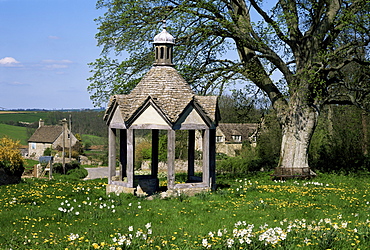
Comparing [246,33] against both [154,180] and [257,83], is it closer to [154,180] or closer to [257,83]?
[257,83]

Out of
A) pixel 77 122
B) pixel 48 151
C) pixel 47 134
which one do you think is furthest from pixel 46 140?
pixel 77 122

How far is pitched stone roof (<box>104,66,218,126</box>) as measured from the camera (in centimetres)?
1429

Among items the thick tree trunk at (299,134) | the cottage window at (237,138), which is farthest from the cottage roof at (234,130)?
the thick tree trunk at (299,134)

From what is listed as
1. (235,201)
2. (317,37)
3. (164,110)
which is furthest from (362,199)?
(317,37)

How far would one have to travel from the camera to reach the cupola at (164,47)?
15.4 m

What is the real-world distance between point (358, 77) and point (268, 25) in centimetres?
664

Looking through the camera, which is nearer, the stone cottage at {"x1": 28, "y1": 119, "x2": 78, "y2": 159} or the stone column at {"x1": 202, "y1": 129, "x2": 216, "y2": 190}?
the stone column at {"x1": 202, "y1": 129, "x2": 216, "y2": 190}

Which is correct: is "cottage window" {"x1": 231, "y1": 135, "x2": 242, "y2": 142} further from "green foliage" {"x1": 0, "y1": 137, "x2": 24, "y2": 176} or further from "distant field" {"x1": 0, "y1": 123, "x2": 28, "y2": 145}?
"distant field" {"x1": 0, "y1": 123, "x2": 28, "y2": 145}

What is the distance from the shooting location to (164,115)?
1409 cm

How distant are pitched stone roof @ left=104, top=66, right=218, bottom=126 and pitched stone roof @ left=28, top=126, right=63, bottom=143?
71.0 m

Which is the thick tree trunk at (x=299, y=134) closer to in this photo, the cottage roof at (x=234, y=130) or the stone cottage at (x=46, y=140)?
the cottage roof at (x=234, y=130)

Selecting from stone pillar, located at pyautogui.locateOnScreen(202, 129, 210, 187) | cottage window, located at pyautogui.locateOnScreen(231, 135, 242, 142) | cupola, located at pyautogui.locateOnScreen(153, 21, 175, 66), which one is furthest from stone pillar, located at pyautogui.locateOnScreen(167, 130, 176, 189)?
cottage window, located at pyautogui.locateOnScreen(231, 135, 242, 142)

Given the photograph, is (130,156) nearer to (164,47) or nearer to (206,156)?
(206,156)

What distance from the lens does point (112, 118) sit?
15.5 meters
